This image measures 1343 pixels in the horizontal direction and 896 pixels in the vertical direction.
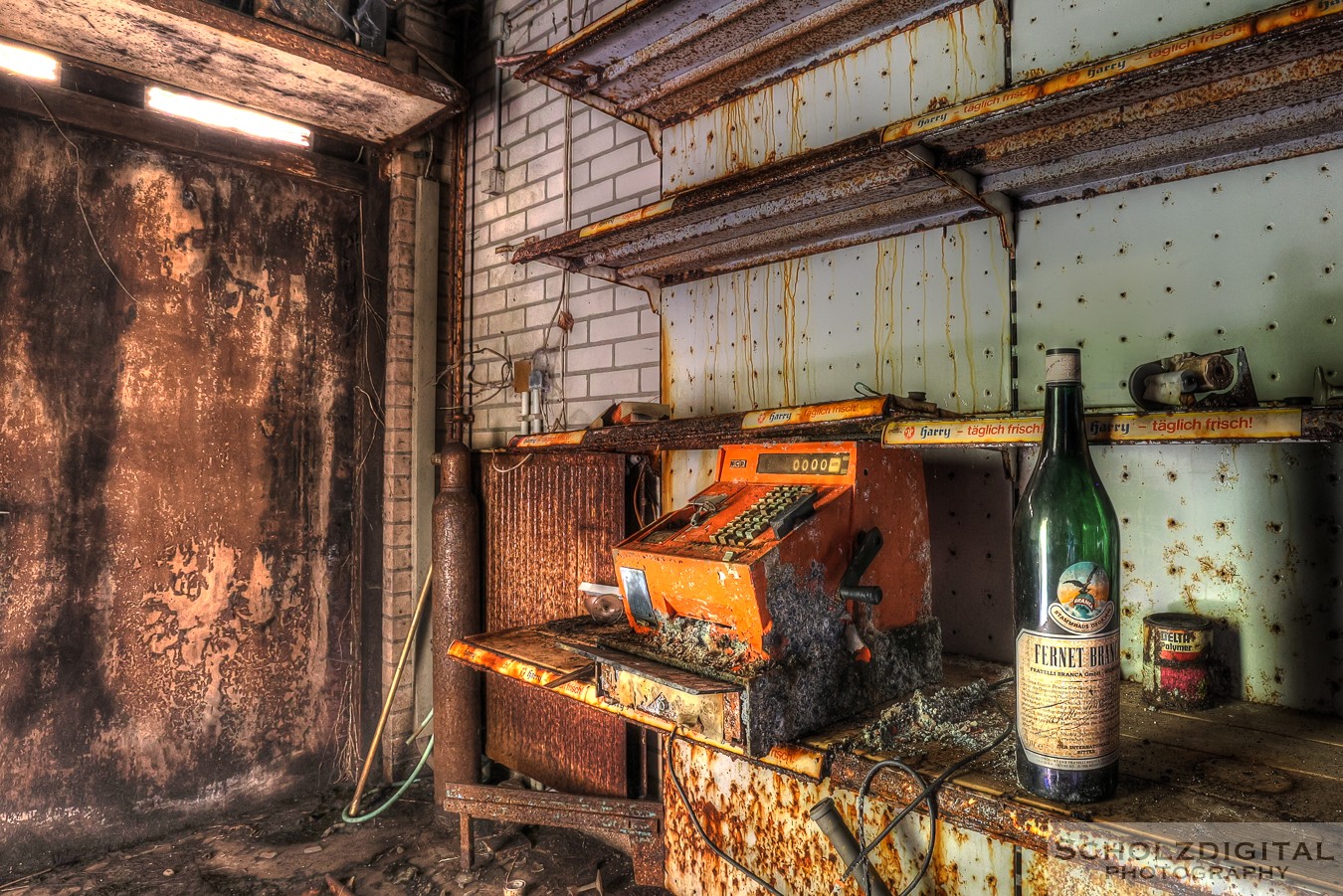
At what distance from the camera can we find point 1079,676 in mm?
975

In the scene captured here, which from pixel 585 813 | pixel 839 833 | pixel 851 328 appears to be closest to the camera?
pixel 839 833

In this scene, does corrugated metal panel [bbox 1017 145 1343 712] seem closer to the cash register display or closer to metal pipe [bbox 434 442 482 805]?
the cash register display

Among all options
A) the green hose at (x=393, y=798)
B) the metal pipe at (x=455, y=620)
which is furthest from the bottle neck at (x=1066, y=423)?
the green hose at (x=393, y=798)

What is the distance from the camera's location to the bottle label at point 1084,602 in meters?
0.97

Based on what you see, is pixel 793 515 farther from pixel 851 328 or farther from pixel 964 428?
pixel 851 328

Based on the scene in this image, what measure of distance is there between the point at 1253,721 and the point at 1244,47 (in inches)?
41.0

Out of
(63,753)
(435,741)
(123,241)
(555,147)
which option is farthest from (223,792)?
(555,147)

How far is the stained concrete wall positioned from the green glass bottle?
2.89 meters

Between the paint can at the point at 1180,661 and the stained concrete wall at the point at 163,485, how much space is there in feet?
9.64

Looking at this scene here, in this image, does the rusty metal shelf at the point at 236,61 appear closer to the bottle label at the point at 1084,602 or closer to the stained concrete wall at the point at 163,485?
the stained concrete wall at the point at 163,485

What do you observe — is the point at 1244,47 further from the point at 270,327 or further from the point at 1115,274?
the point at 270,327

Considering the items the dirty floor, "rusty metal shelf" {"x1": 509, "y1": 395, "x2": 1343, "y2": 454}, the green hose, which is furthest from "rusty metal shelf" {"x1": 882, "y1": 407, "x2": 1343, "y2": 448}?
the green hose

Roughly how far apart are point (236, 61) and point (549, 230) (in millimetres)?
1147

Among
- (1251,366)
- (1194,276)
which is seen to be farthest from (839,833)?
(1194,276)
